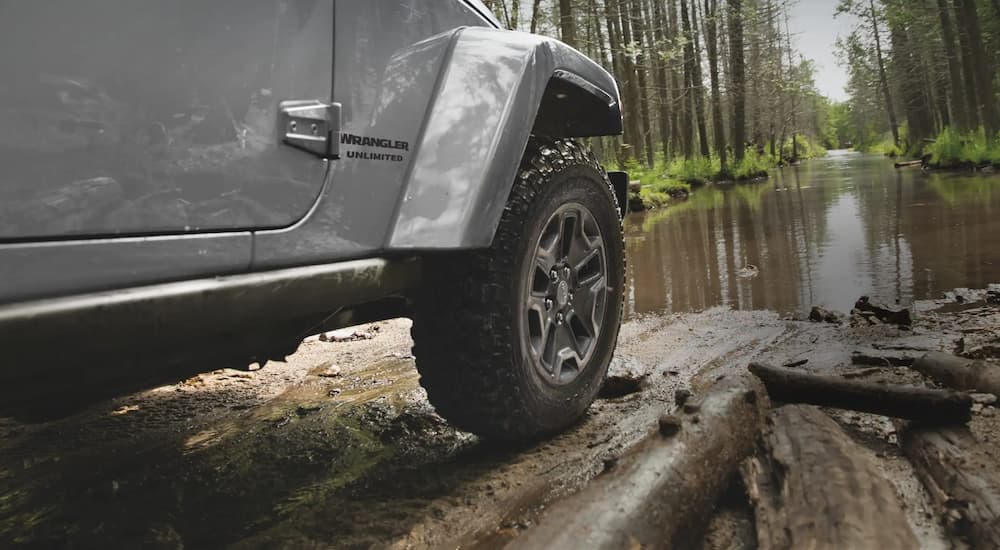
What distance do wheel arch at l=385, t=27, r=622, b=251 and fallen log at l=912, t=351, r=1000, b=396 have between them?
1717 millimetres

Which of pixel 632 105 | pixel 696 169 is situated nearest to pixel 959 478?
pixel 632 105

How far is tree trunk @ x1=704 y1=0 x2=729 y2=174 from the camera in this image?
24.0m

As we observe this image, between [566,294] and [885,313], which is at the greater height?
[566,294]

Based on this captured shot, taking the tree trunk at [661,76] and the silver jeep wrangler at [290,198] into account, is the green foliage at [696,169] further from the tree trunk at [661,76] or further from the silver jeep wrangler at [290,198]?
the silver jeep wrangler at [290,198]

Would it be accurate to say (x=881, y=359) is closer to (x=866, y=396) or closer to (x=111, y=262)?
(x=866, y=396)

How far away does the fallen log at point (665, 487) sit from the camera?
4.37 feet

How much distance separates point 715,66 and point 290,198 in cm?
2747

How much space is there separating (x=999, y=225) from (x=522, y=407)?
6.36 m

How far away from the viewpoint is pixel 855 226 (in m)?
7.84

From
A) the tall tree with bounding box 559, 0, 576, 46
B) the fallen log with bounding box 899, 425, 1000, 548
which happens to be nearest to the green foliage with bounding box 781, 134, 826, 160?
the tall tree with bounding box 559, 0, 576, 46

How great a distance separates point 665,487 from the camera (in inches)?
59.3

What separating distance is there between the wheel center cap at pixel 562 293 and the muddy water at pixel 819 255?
6.97 feet

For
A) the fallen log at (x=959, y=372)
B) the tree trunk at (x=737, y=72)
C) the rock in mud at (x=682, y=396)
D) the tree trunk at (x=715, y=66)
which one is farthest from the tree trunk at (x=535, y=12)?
the rock in mud at (x=682, y=396)

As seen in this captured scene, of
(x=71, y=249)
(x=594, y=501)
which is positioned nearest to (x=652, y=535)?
(x=594, y=501)
